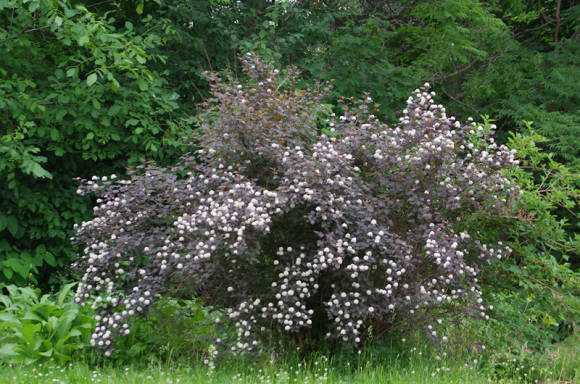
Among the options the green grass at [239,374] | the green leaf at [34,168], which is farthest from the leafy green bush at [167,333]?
the green leaf at [34,168]

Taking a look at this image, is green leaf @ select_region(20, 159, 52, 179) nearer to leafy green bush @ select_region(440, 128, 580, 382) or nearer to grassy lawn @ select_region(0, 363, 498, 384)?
grassy lawn @ select_region(0, 363, 498, 384)

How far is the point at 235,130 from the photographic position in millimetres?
4926

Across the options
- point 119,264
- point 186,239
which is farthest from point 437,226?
point 119,264

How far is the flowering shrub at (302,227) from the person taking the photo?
440cm

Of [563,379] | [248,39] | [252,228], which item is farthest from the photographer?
[248,39]

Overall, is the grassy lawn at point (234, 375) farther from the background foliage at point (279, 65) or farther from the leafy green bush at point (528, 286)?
the leafy green bush at point (528, 286)

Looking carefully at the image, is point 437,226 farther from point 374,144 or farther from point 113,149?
point 113,149

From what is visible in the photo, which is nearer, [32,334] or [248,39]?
[32,334]

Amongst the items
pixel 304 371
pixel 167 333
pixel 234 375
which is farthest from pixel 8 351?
pixel 304 371

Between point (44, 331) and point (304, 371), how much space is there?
181cm

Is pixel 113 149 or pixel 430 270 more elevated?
pixel 113 149

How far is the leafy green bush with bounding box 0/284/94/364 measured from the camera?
4699 millimetres

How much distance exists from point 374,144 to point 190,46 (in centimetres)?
371

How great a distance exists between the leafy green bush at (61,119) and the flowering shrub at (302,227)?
1.57 m
